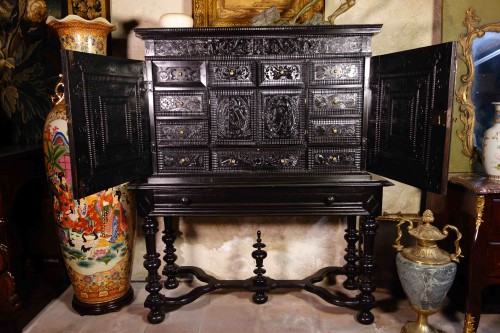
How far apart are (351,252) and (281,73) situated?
1399mm

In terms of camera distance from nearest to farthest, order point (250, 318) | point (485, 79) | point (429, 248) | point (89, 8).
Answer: point (429, 248), point (250, 318), point (485, 79), point (89, 8)

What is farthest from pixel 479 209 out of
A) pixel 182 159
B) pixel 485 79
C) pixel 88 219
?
pixel 88 219

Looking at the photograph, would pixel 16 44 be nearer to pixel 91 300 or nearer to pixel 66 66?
pixel 66 66

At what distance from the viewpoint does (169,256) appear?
2934 mm

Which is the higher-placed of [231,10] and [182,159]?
[231,10]

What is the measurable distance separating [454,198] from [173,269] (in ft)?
6.69

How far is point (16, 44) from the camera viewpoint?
116 inches

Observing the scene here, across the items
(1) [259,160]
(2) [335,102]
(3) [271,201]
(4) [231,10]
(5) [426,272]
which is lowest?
(5) [426,272]

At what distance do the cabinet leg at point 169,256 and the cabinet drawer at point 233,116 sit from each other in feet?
2.70

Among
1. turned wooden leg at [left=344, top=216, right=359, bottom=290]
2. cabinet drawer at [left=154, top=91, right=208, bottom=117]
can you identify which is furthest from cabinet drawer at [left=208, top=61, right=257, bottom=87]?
turned wooden leg at [left=344, top=216, right=359, bottom=290]

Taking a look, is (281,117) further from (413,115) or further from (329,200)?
(413,115)

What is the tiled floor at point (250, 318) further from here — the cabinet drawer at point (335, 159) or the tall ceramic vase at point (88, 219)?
the cabinet drawer at point (335, 159)

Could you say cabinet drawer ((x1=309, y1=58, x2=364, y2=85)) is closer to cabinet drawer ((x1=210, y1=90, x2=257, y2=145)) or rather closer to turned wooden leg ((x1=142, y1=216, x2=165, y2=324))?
cabinet drawer ((x1=210, y1=90, x2=257, y2=145))

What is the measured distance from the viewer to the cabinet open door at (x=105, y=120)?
1.92 m
